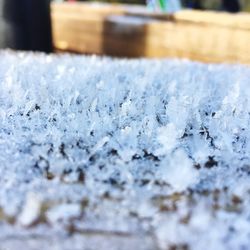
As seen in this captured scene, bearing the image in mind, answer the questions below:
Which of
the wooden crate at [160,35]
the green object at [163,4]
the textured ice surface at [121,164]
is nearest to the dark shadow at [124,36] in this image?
the wooden crate at [160,35]

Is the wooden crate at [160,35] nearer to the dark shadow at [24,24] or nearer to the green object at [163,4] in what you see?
the green object at [163,4]

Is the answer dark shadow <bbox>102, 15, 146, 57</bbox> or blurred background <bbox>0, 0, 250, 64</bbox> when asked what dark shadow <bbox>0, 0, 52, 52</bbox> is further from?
dark shadow <bbox>102, 15, 146, 57</bbox>

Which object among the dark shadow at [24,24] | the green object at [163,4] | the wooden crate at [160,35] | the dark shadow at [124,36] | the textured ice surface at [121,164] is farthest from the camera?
the green object at [163,4]

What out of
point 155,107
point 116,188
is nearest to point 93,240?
point 116,188

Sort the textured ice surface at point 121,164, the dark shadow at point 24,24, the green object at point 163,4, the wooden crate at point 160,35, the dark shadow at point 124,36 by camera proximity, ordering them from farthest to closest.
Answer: the green object at point 163,4 < the dark shadow at point 124,36 < the wooden crate at point 160,35 < the dark shadow at point 24,24 < the textured ice surface at point 121,164

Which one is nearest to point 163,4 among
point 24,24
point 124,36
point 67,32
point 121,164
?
point 124,36

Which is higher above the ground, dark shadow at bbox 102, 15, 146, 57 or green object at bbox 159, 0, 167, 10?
green object at bbox 159, 0, 167, 10

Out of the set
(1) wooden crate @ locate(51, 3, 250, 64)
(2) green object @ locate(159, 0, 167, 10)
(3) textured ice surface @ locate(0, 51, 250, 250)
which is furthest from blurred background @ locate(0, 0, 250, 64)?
(3) textured ice surface @ locate(0, 51, 250, 250)
